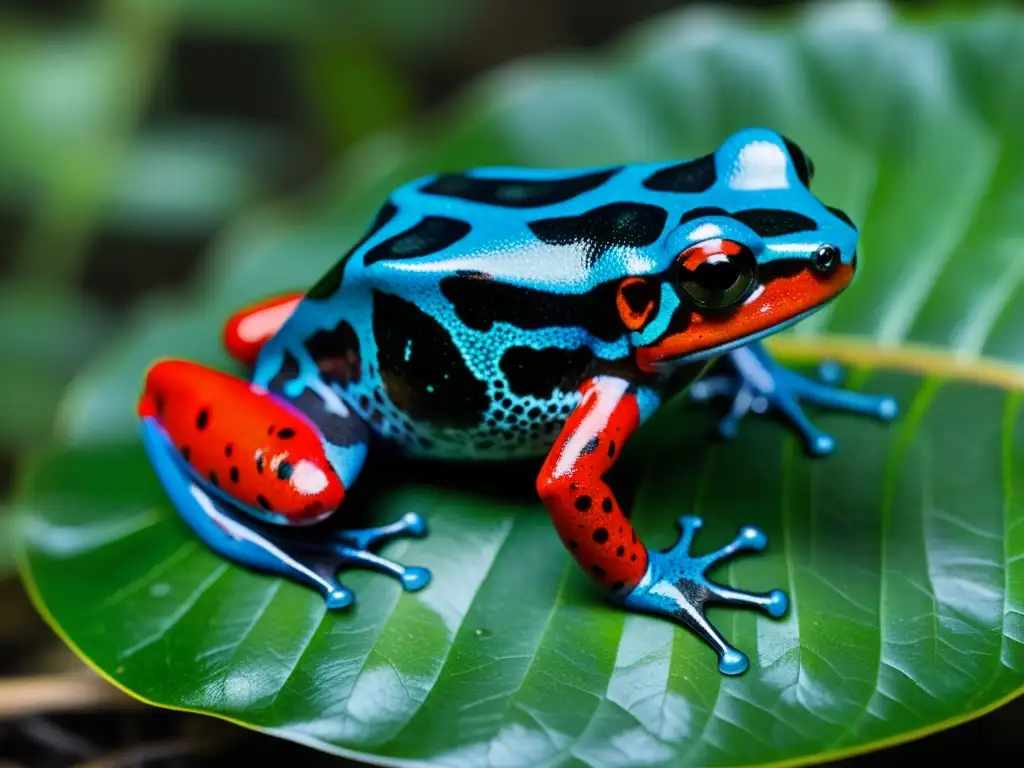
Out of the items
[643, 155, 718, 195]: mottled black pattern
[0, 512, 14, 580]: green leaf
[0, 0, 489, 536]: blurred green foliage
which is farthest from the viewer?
[0, 0, 489, 536]: blurred green foliage

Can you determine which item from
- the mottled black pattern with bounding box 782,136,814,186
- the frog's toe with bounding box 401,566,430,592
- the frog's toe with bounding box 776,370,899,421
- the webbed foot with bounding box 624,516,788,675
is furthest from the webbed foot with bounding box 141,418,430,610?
the mottled black pattern with bounding box 782,136,814,186

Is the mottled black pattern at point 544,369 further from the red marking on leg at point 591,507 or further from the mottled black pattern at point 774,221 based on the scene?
the mottled black pattern at point 774,221

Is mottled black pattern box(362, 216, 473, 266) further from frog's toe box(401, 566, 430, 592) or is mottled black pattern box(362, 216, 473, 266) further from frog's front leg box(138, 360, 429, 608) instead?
frog's toe box(401, 566, 430, 592)

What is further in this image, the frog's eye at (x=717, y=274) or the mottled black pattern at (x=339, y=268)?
the mottled black pattern at (x=339, y=268)

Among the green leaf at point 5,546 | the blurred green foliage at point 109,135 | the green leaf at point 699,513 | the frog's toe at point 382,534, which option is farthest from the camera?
the blurred green foliage at point 109,135

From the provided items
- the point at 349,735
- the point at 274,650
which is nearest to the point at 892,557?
the point at 349,735

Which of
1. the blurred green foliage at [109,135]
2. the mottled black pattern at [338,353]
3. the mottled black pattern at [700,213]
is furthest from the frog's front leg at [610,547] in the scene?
the blurred green foliage at [109,135]

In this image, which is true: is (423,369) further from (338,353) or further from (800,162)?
(800,162)

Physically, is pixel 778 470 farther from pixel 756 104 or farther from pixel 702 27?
pixel 702 27
